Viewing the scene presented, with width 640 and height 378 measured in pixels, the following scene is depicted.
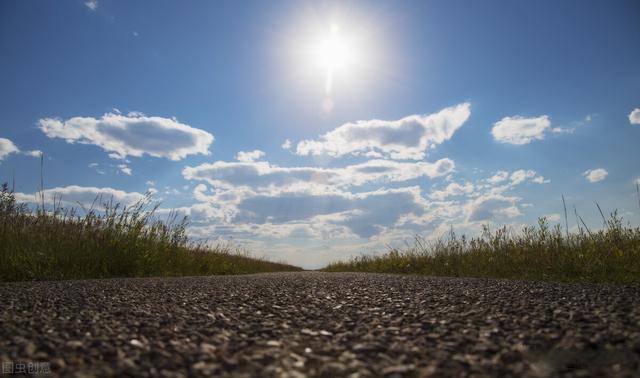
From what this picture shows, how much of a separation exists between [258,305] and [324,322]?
3.06 feet

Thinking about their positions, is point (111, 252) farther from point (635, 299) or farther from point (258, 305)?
point (635, 299)

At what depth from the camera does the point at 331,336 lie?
2.28 metres

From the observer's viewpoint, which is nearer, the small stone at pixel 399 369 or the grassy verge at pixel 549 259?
the small stone at pixel 399 369

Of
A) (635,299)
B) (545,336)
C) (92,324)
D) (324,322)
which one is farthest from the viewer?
(635,299)

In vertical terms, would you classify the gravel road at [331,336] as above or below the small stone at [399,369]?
above

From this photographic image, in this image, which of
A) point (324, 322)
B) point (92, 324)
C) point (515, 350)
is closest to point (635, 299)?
point (515, 350)

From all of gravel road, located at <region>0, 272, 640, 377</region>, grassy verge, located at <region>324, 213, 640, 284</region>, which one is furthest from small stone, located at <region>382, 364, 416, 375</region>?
grassy verge, located at <region>324, 213, 640, 284</region>

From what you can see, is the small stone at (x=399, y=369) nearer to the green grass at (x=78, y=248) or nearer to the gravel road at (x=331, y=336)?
the gravel road at (x=331, y=336)

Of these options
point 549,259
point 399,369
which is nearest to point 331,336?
point 399,369

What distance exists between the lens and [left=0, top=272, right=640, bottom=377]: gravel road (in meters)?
1.72

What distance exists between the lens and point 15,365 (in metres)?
1.76

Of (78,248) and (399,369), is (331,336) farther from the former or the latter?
(78,248)

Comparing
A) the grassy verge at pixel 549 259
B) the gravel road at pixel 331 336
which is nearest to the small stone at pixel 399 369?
the gravel road at pixel 331 336

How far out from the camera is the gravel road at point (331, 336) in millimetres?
1720
